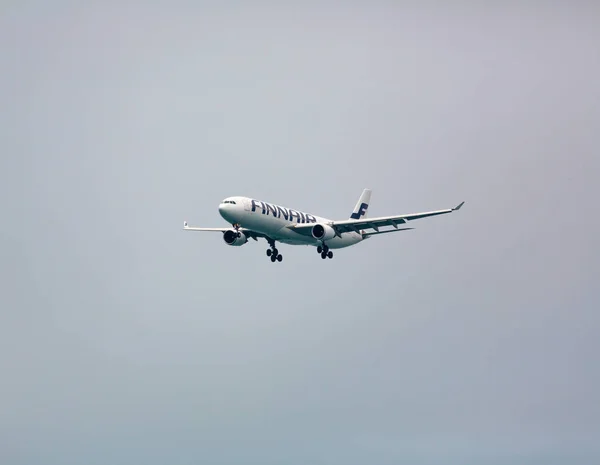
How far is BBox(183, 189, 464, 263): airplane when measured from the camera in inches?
3932

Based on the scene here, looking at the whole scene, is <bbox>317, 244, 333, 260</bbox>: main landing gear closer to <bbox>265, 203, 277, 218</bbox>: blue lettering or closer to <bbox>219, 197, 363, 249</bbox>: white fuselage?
<bbox>219, 197, 363, 249</bbox>: white fuselage

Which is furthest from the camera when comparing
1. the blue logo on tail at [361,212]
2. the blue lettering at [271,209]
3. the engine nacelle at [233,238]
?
the blue logo on tail at [361,212]

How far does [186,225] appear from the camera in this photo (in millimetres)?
119750

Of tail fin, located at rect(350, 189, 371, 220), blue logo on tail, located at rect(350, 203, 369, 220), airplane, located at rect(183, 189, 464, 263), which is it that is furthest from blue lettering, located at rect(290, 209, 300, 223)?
tail fin, located at rect(350, 189, 371, 220)

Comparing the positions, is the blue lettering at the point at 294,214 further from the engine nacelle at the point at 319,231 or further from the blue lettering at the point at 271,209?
the blue lettering at the point at 271,209

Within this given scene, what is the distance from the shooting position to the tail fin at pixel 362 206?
124 meters

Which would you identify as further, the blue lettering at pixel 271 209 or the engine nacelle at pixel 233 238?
the engine nacelle at pixel 233 238

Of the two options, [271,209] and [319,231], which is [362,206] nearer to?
[319,231]

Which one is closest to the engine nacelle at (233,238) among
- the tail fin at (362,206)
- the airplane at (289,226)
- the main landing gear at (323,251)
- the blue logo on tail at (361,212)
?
the airplane at (289,226)

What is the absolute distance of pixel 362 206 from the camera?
4894 inches

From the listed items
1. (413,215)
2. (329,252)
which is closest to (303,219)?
(329,252)

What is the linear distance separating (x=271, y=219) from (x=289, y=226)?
332 centimetres

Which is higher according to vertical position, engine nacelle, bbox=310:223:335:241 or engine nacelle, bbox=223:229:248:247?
engine nacelle, bbox=310:223:335:241

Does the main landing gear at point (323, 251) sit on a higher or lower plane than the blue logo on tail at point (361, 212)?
lower
